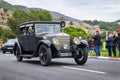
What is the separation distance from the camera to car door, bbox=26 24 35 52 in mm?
18281

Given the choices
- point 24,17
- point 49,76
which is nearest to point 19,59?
point 49,76

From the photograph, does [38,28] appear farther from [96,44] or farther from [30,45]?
[96,44]

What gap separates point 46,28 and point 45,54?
1941 mm

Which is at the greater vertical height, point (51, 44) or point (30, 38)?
point (30, 38)

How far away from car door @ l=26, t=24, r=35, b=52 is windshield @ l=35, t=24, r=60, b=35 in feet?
0.91

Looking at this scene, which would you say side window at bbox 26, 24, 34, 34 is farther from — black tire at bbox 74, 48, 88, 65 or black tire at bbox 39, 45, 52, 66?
black tire at bbox 74, 48, 88, 65

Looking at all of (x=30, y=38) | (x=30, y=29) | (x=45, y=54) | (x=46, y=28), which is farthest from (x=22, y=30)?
(x=45, y=54)

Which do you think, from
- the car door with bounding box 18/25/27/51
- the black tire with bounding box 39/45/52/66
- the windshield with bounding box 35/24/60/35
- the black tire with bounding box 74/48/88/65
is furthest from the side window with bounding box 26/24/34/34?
the black tire with bounding box 74/48/88/65

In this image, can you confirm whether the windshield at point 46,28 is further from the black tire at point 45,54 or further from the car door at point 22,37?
the car door at point 22,37

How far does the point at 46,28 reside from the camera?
18359mm

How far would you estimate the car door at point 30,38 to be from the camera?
18281 millimetres

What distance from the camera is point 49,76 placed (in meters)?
12.4

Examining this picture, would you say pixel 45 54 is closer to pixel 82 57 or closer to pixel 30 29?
pixel 82 57

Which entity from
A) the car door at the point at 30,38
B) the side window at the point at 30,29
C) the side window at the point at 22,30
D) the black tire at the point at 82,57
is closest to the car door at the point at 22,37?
the side window at the point at 22,30
